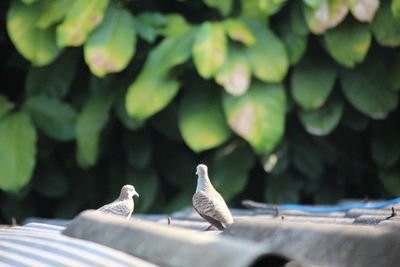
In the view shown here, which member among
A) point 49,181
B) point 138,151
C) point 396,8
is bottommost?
point 49,181

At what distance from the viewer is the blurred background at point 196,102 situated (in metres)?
6.86

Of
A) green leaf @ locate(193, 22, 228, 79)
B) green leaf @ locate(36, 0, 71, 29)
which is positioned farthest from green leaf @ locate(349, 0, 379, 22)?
green leaf @ locate(36, 0, 71, 29)

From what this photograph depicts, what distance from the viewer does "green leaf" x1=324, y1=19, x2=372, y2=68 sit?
275 inches

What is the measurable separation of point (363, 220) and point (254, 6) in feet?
12.7

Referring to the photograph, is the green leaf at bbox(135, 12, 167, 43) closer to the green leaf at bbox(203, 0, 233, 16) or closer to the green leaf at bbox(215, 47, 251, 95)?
the green leaf at bbox(203, 0, 233, 16)

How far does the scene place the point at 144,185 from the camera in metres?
7.86

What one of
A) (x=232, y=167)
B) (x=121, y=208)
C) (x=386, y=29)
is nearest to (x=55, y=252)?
(x=121, y=208)

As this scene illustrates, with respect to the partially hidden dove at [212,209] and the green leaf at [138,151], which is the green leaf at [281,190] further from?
the partially hidden dove at [212,209]

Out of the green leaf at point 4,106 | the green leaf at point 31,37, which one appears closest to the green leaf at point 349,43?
the green leaf at point 31,37

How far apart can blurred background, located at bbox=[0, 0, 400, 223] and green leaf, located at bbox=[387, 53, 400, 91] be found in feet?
0.04

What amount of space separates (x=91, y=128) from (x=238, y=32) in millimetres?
1535

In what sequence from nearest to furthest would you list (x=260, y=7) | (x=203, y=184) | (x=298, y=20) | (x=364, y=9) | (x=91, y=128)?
1. (x=203, y=184)
2. (x=364, y=9)
3. (x=260, y=7)
4. (x=298, y=20)
5. (x=91, y=128)

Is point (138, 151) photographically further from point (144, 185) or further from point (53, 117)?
point (53, 117)

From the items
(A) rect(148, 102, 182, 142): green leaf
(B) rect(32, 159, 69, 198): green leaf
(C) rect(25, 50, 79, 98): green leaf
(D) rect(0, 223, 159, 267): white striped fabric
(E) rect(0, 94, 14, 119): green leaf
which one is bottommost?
(B) rect(32, 159, 69, 198): green leaf
